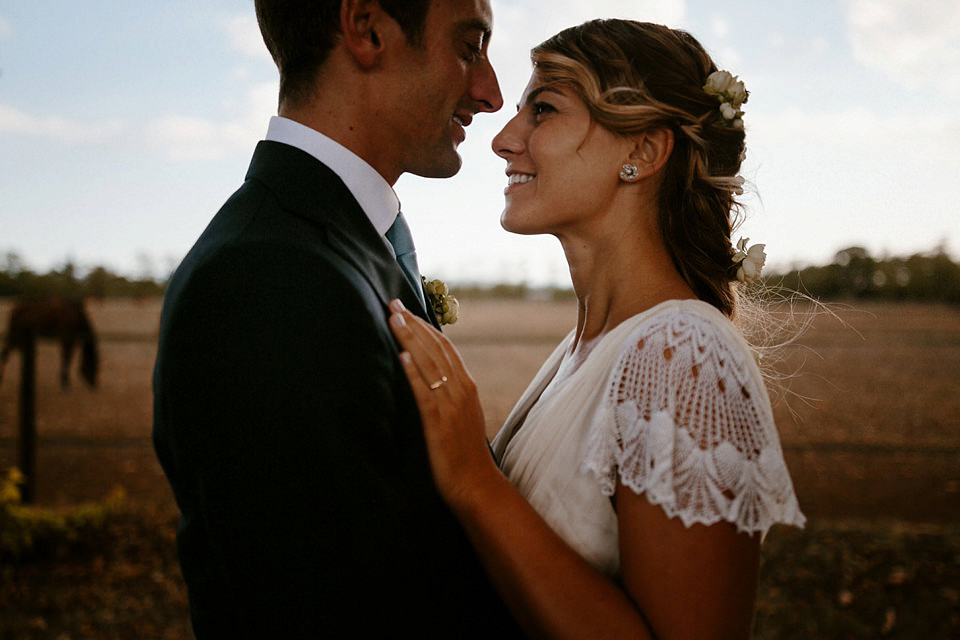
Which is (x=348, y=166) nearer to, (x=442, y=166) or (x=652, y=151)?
(x=442, y=166)

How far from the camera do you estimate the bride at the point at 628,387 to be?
1531 mm

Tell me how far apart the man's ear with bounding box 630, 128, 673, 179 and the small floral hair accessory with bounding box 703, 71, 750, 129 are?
19 cm

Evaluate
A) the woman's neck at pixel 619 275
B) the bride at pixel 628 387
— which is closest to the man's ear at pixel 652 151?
the bride at pixel 628 387

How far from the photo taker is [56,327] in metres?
8.46

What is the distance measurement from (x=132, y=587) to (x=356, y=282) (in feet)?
16.7

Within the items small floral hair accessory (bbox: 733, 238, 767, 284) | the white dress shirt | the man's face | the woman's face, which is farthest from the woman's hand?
small floral hair accessory (bbox: 733, 238, 767, 284)

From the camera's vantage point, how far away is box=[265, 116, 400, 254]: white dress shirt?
1696mm

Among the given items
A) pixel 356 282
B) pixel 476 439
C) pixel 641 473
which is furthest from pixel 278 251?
pixel 641 473

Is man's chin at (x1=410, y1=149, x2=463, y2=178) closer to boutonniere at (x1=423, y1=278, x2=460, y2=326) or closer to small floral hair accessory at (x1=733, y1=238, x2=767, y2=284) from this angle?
boutonniere at (x1=423, y1=278, x2=460, y2=326)

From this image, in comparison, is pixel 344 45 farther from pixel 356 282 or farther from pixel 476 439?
pixel 476 439

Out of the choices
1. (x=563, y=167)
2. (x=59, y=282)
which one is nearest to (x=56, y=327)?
(x=59, y=282)

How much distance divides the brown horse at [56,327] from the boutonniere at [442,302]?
21.6 ft

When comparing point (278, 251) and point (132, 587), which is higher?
point (278, 251)

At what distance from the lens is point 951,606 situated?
508cm
